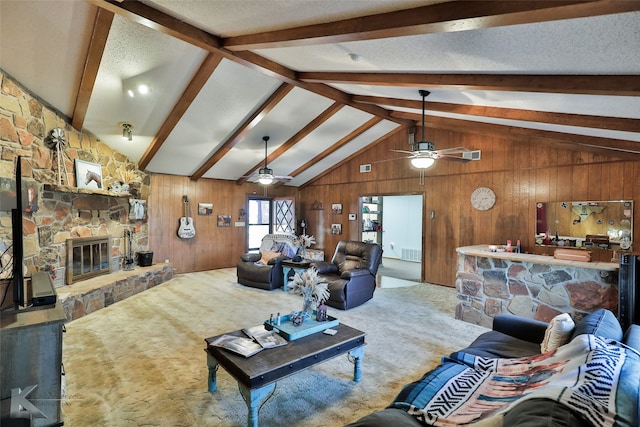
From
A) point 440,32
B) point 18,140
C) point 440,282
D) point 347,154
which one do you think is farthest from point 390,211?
point 18,140

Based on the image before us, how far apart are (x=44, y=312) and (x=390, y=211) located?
924 cm

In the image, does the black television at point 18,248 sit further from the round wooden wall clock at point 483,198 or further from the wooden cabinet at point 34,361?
the round wooden wall clock at point 483,198

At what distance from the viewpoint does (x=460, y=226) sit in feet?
20.4

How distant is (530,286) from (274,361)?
3.43 m

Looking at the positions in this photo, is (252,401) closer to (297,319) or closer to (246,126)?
(297,319)

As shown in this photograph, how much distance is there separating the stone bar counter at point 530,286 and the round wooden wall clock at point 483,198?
1978 millimetres

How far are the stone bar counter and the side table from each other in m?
2.66

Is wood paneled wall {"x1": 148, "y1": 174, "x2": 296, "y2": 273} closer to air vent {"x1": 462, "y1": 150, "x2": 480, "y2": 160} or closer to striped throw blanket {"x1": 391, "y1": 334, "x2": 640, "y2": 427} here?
air vent {"x1": 462, "y1": 150, "x2": 480, "y2": 160}

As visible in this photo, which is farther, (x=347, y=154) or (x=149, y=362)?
(x=347, y=154)

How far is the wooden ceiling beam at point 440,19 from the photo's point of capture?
149cm

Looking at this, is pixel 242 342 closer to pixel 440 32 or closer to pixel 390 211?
pixel 440 32

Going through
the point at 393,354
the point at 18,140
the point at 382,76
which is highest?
the point at 382,76

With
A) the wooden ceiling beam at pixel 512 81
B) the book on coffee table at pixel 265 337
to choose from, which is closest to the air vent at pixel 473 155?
the wooden ceiling beam at pixel 512 81

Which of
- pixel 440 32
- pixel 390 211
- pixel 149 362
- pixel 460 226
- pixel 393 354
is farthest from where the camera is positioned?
pixel 390 211
